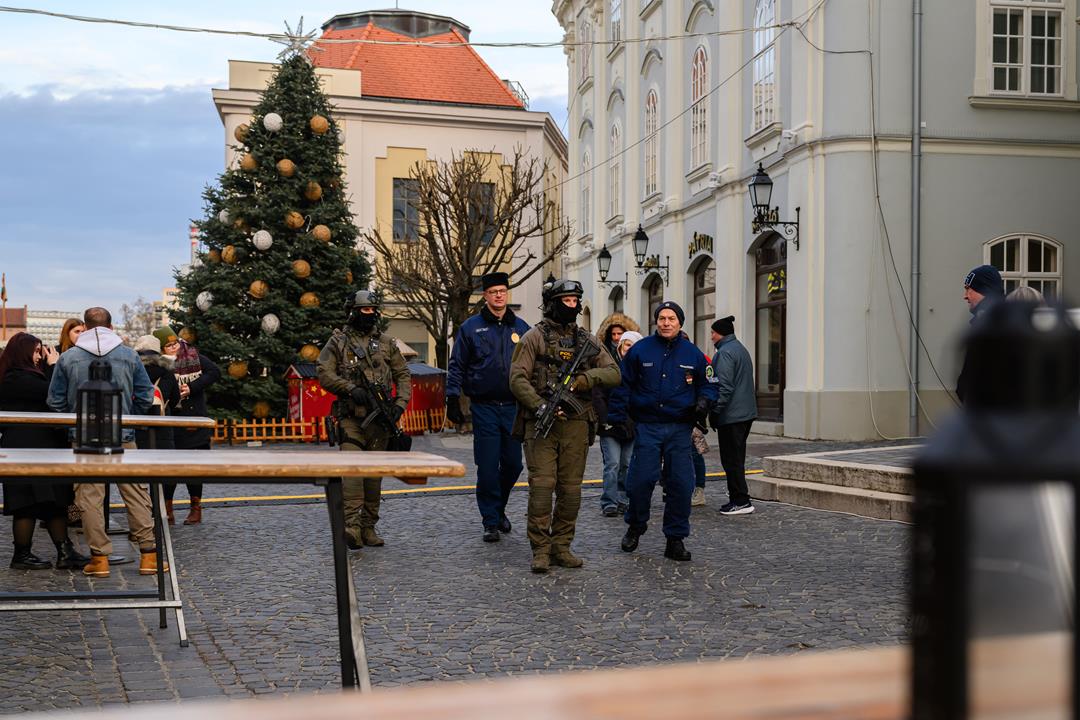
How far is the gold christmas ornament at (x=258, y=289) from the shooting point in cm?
2073

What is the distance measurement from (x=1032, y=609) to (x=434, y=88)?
1802 inches

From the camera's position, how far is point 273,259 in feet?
69.5

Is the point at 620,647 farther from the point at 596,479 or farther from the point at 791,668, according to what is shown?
the point at 596,479

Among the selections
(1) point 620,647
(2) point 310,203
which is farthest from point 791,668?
(2) point 310,203

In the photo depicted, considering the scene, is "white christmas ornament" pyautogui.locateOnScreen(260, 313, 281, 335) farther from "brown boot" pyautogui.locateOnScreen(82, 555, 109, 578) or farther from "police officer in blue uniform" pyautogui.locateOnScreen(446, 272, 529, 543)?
"brown boot" pyautogui.locateOnScreen(82, 555, 109, 578)

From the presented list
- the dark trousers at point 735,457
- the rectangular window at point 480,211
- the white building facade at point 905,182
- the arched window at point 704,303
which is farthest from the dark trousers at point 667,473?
the rectangular window at point 480,211

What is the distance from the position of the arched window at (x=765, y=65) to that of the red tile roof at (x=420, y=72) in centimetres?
2441

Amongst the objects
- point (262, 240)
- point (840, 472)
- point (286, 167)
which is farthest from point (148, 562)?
point (286, 167)

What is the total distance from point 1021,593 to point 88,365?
24.9ft

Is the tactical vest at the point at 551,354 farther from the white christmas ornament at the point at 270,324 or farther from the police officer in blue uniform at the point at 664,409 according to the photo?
the white christmas ornament at the point at 270,324

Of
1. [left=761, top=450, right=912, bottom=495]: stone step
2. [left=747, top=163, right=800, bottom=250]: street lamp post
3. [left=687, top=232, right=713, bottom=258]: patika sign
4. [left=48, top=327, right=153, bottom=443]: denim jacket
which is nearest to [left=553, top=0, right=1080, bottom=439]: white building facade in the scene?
[left=747, top=163, right=800, bottom=250]: street lamp post

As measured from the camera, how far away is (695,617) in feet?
19.5

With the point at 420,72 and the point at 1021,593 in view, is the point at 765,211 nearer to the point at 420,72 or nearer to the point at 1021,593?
the point at 1021,593

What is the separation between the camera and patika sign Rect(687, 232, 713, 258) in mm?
23231
